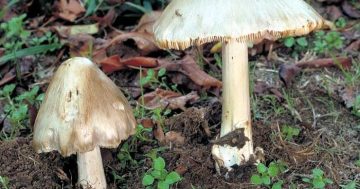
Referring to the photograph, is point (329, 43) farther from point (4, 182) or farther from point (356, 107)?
point (4, 182)

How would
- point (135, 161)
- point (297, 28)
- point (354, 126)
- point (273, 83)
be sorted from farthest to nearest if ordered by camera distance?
1. point (273, 83)
2. point (354, 126)
3. point (135, 161)
4. point (297, 28)

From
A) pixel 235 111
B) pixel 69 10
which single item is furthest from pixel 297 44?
pixel 69 10

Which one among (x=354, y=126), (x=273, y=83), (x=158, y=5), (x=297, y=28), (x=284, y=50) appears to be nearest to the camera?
(x=297, y=28)

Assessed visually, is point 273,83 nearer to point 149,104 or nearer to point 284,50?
point 284,50

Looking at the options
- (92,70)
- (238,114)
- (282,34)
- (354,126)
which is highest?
(282,34)

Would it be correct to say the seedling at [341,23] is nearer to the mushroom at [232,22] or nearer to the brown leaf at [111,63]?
the brown leaf at [111,63]

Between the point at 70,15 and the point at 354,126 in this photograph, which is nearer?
the point at 354,126

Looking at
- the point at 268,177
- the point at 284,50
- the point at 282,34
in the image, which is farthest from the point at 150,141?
the point at 284,50
